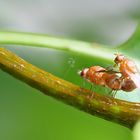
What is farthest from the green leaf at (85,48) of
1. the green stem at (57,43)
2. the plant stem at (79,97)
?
the plant stem at (79,97)

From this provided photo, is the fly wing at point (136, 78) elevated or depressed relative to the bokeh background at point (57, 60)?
depressed

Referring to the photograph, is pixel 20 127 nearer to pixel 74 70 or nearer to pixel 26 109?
pixel 26 109

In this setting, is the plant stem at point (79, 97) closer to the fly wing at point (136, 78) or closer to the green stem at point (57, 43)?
the fly wing at point (136, 78)

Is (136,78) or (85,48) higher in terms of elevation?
(85,48)

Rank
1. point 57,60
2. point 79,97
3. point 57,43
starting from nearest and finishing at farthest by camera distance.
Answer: point 79,97, point 57,43, point 57,60

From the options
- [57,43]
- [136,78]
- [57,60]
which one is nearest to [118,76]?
[136,78]

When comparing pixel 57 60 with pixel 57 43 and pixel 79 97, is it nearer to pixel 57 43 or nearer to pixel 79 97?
pixel 57 43
